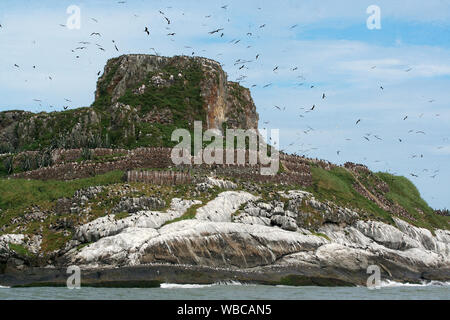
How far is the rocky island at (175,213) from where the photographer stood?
51094mm

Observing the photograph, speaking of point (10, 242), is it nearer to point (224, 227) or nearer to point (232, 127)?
point (224, 227)

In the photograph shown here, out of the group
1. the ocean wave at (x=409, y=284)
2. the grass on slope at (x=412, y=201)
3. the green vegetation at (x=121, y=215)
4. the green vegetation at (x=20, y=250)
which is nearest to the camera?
the green vegetation at (x=20, y=250)

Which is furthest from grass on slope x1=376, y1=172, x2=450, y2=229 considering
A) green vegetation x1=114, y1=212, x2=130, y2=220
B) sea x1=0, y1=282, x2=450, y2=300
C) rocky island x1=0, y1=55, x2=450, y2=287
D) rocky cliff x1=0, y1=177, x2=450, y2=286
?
green vegetation x1=114, y1=212, x2=130, y2=220

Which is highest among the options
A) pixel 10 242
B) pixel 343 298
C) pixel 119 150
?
pixel 119 150

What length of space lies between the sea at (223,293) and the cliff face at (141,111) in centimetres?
4046

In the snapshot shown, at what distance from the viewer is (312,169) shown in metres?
84.0

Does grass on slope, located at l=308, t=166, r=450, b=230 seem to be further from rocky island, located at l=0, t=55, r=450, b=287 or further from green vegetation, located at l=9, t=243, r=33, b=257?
green vegetation, located at l=9, t=243, r=33, b=257

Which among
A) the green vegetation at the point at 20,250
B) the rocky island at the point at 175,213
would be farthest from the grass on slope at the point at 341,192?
the green vegetation at the point at 20,250

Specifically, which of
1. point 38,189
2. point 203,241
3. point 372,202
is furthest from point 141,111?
point 203,241

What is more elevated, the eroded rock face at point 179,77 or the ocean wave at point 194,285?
the eroded rock face at point 179,77

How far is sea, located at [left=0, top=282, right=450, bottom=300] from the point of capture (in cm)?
4020

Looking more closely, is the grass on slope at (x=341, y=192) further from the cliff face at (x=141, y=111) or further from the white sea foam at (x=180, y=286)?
the white sea foam at (x=180, y=286)
